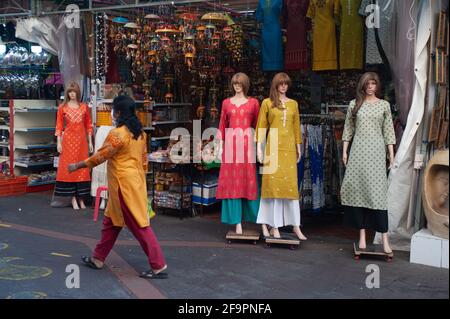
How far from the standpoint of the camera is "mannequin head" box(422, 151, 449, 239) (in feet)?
17.8

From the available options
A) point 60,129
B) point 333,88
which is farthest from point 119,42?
point 333,88

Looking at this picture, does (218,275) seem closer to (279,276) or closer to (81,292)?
(279,276)

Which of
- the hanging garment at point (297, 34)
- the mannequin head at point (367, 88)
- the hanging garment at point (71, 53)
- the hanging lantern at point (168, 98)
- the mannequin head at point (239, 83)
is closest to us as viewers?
the mannequin head at point (367, 88)

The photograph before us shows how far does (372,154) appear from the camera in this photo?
18.5ft

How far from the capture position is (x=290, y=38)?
7.21 metres

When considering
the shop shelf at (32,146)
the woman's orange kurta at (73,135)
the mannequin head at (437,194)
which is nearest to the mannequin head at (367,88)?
the mannequin head at (437,194)

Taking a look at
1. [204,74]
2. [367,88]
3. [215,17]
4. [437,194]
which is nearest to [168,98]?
[204,74]

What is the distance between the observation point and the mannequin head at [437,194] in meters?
5.41

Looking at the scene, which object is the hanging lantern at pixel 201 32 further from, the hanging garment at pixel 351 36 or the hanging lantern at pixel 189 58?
the hanging garment at pixel 351 36

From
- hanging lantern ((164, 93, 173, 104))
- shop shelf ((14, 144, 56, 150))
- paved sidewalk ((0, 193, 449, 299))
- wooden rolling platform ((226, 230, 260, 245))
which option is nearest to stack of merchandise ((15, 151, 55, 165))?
shop shelf ((14, 144, 56, 150))

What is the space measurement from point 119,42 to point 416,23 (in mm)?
4185

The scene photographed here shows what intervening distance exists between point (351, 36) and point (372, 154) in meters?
1.79

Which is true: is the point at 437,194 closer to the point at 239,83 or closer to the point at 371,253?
the point at 371,253

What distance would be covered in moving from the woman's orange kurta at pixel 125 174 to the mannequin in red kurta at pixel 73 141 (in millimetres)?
3212
